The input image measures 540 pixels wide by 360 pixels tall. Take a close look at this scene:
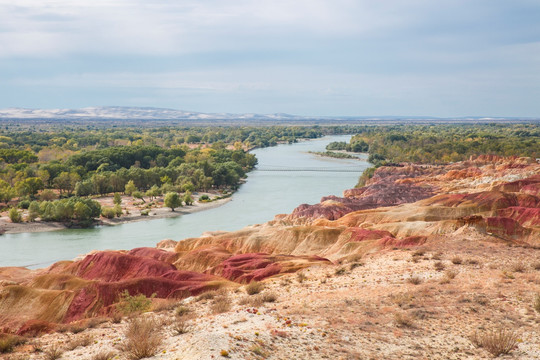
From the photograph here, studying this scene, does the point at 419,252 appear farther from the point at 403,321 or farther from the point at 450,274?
the point at 403,321

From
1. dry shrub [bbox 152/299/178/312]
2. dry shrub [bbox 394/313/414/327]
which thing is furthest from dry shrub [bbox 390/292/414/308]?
dry shrub [bbox 152/299/178/312]

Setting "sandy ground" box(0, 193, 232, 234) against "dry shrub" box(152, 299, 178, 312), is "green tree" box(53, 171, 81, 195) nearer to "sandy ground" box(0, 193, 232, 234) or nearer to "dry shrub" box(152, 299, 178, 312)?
"sandy ground" box(0, 193, 232, 234)

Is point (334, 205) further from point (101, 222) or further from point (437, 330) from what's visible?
point (437, 330)

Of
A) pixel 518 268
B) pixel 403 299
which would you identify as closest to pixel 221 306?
pixel 403 299

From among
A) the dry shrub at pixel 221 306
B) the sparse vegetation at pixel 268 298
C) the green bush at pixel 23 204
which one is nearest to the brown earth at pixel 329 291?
the dry shrub at pixel 221 306

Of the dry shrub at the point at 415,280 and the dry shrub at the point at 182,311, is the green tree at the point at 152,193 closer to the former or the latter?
the dry shrub at the point at 182,311

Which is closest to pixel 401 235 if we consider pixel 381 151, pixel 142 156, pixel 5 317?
pixel 5 317
